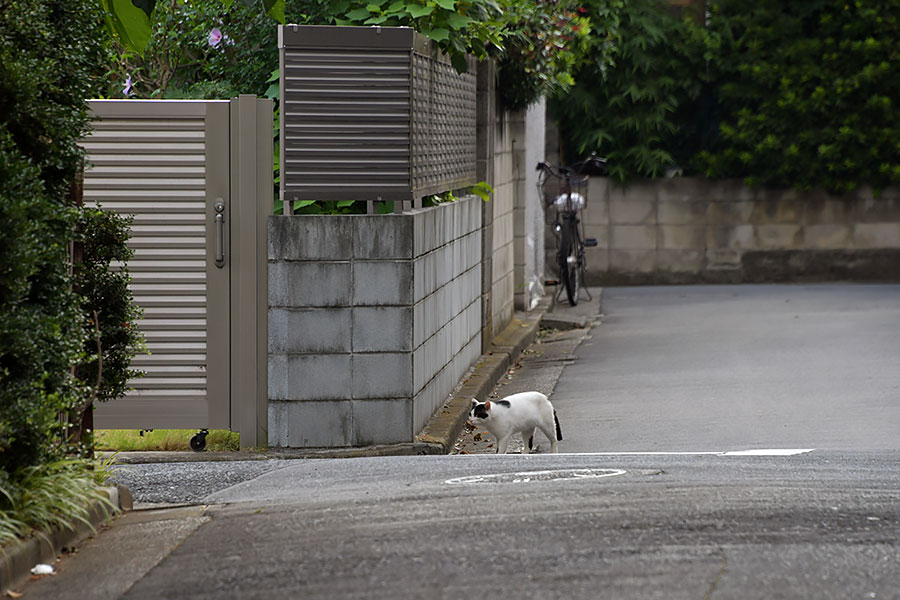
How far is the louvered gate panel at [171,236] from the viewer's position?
25.7 feet

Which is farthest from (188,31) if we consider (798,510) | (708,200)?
(708,200)

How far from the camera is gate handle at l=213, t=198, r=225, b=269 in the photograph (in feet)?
25.6

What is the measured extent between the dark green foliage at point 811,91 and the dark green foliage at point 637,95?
59 centimetres

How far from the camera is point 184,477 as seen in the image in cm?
700

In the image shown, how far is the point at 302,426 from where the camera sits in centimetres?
778

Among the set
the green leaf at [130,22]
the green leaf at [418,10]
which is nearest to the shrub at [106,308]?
the green leaf at [130,22]

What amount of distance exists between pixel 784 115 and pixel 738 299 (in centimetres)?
354

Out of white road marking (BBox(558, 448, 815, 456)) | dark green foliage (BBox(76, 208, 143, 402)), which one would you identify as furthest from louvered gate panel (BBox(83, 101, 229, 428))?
white road marking (BBox(558, 448, 815, 456))

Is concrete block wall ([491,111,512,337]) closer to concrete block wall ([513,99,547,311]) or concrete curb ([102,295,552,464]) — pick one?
concrete block wall ([513,99,547,311])

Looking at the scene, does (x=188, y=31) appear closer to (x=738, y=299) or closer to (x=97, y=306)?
(x=97, y=306)

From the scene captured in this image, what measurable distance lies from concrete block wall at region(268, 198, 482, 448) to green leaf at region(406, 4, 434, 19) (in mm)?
1735

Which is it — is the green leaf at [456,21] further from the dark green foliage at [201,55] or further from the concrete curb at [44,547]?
the concrete curb at [44,547]

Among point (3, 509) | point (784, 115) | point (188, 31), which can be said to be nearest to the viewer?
point (3, 509)

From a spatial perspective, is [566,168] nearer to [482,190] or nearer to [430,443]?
[482,190]
